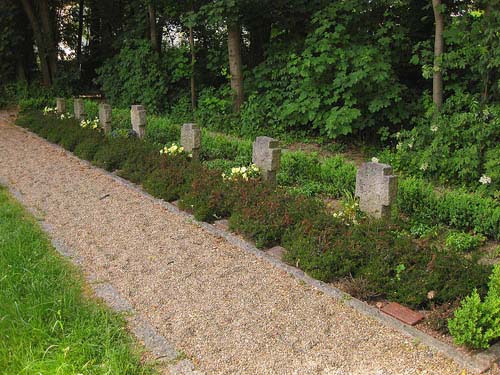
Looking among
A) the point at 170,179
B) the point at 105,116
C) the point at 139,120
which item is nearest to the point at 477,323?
the point at 170,179

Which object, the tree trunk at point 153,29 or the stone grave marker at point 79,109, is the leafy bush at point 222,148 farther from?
the tree trunk at point 153,29

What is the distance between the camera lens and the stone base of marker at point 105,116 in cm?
948

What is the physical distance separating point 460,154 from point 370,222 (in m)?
2.75

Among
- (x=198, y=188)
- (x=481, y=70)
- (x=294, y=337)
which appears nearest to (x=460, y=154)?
(x=481, y=70)

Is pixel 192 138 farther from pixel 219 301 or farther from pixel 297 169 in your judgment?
pixel 219 301

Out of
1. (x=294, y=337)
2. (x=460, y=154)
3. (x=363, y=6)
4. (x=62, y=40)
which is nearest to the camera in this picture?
(x=294, y=337)

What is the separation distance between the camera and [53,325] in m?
3.23

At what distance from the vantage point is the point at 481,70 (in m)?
7.09

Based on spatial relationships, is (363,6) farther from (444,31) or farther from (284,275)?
(284,275)

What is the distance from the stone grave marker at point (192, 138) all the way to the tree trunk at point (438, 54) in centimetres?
361

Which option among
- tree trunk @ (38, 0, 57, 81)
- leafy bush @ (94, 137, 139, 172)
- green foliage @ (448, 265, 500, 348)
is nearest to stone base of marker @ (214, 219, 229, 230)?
green foliage @ (448, 265, 500, 348)

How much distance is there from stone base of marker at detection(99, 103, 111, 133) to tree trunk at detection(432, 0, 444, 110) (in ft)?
18.4

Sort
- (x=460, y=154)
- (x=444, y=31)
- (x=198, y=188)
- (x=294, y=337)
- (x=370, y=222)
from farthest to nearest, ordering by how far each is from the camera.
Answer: (x=444, y=31)
(x=460, y=154)
(x=198, y=188)
(x=370, y=222)
(x=294, y=337)

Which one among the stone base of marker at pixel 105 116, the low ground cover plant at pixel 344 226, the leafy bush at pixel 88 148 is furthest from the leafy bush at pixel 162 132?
the low ground cover plant at pixel 344 226
